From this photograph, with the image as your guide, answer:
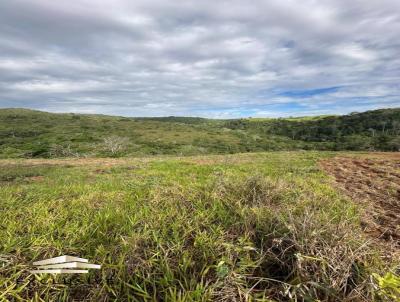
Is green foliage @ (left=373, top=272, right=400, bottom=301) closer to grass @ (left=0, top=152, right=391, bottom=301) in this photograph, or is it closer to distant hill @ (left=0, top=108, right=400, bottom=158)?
grass @ (left=0, top=152, right=391, bottom=301)

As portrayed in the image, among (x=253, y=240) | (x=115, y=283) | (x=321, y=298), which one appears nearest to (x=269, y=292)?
(x=321, y=298)

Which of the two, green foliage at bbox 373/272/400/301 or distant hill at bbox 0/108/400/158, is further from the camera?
distant hill at bbox 0/108/400/158

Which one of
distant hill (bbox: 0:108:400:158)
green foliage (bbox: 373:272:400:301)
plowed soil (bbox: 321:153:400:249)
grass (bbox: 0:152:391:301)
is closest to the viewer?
green foliage (bbox: 373:272:400:301)

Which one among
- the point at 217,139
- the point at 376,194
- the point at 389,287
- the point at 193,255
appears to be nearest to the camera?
the point at 389,287

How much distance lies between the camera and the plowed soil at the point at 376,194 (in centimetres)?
529

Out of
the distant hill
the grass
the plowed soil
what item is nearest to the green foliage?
the grass

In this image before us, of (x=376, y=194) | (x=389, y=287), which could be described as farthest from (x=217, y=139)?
(x=389, y=287)

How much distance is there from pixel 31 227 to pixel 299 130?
119 m

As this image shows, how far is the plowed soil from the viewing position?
529cm

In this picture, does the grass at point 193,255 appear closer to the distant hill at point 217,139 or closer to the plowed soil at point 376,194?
the plowed soil at point 376,194

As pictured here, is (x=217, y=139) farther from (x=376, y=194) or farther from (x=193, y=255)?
(x=193, y=255)

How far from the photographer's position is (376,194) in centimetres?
825

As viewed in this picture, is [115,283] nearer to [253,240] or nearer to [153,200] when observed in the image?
[253,240]

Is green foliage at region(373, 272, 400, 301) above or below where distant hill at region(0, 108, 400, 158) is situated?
above
